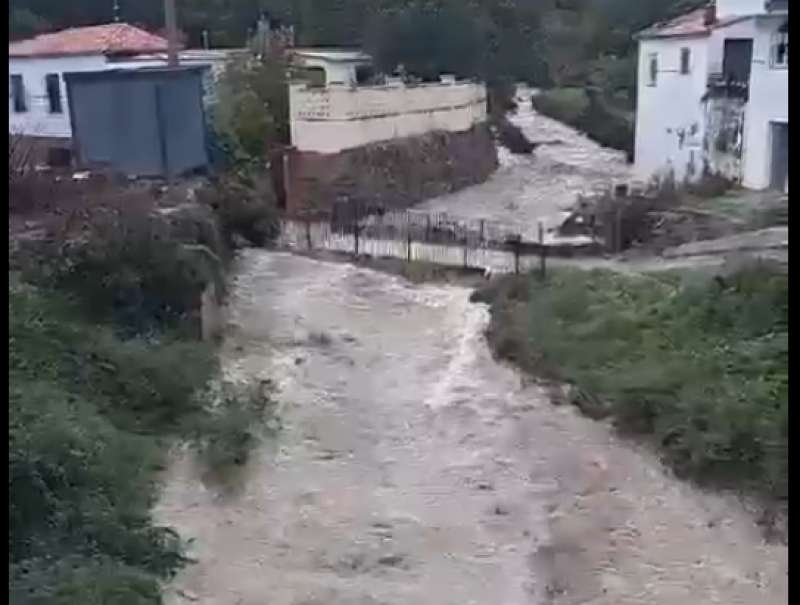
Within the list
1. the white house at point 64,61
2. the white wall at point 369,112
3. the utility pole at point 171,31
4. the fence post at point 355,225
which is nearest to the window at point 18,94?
the white house at point 64,61

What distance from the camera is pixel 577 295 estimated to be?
1.52 meters

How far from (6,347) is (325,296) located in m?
0.48

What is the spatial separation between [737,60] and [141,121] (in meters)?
0.89

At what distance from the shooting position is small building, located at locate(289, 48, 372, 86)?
161cm

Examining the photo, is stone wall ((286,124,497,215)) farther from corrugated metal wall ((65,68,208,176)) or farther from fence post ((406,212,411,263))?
corrugated metal wall ((65,68,208,176))

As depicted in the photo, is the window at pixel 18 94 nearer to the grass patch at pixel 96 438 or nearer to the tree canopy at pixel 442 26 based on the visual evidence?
the tree canopy at pixel 442 26

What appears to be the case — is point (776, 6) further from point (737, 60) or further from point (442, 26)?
point (442, 26)

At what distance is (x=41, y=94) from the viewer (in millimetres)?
1600

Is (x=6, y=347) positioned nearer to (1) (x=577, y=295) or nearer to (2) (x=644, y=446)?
(1) (x=577, y=295)

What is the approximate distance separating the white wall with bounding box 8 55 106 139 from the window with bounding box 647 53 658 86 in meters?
0.82

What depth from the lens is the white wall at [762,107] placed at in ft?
4.21

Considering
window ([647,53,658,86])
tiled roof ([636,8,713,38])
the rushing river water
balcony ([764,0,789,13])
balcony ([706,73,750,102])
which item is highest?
balcony ([764,0,789,13])

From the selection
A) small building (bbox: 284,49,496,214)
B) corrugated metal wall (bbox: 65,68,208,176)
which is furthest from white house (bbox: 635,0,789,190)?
corrugated metal wall (bbox: 65,68,208,176)

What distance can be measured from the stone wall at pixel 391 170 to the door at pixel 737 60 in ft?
1.27
